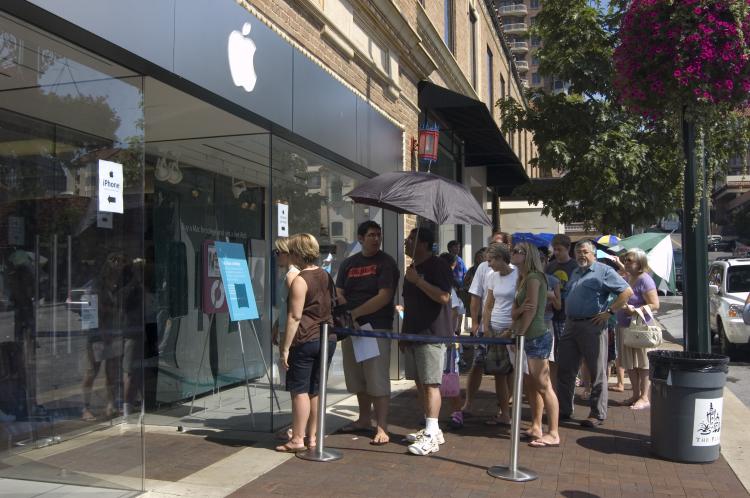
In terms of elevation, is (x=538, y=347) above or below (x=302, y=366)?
above

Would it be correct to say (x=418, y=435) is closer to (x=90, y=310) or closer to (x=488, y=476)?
(x=488, y=476)

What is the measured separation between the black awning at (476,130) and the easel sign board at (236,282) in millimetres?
6175

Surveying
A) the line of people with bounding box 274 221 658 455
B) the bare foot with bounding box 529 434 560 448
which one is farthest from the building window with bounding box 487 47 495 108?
the bare foot with bounding box 529 434 560 448

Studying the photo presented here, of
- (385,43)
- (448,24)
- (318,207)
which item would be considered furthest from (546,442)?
(448,24)

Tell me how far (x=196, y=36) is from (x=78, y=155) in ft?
4.55

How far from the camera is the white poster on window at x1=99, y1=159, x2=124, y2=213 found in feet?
15.0

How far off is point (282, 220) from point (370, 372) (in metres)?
2.00

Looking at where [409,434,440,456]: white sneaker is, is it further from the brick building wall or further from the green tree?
the green tree

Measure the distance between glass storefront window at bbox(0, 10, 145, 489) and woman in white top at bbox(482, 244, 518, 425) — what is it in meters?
3.23

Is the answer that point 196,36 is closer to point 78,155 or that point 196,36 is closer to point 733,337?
point 78,155

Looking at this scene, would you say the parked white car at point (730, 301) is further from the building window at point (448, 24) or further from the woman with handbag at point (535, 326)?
the building window at point (448, 24)

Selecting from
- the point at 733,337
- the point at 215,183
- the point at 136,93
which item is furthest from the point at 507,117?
the point at 136,93

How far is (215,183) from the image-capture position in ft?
26.5

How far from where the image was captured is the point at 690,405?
5508 mm
